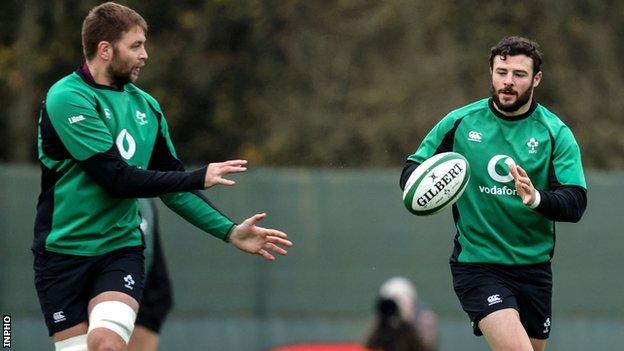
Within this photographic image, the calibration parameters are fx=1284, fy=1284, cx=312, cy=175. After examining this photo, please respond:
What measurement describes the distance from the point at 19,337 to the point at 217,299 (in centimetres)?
190

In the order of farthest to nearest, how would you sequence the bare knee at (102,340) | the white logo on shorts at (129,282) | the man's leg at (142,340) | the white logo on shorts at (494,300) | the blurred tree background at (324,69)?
the blurred tree background at (324,69) → the man's leg at (142,340) → the white logo on shorts at (494,300) → the white logo on shorts at (129,282) → the bare knee at (102,340)

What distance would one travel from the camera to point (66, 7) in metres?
18.9

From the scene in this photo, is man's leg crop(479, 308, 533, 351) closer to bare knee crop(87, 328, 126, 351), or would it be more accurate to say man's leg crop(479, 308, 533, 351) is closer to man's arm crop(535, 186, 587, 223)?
man's arm crop(535, 186, 587, 223)

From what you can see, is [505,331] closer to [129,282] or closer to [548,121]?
[548,121]

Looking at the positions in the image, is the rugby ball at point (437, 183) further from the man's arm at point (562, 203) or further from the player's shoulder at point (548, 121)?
the player's shoulder at point (548, 121)

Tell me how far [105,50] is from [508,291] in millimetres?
2456

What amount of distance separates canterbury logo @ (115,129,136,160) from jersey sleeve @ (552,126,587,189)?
225 cm

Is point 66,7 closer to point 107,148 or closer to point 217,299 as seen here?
point 217,299

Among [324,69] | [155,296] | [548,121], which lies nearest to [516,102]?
[548,121]

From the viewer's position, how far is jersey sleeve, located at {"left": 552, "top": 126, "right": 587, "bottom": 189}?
682 cm

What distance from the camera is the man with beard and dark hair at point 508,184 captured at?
22.6 feet

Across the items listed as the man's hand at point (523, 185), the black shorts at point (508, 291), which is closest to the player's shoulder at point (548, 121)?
the man's hand at point (523, 185)

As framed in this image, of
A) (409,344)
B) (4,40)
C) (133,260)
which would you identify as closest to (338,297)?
(409,344)

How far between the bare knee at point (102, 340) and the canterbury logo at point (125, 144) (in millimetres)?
912
